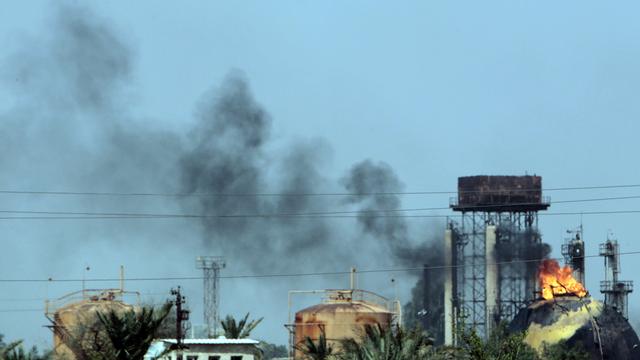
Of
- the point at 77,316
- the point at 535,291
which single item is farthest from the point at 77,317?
the point at 535,291

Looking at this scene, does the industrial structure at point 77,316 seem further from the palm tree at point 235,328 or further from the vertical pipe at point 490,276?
the vertical pipe at point 490,276

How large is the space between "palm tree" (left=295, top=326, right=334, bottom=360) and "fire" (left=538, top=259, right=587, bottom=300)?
52.2 meters

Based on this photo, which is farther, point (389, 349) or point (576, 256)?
point (576, 256)

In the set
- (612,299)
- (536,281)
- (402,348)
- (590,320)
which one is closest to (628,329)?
(590,320)

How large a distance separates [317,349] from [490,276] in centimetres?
8943

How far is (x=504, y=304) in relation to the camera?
19575cm

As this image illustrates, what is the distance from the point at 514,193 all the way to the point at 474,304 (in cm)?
1659

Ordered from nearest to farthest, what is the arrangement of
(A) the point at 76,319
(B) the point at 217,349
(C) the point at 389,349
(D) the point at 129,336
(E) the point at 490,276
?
(D) the point at 129,336 → (C) the point at 389,349 → (B) the point at 217,349 → (A) the point at 76,319 → (E) the point at 490,276

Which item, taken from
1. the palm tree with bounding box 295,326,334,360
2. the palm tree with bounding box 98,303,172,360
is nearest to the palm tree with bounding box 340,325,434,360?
the palm tree with bounding box 98,303,172,360

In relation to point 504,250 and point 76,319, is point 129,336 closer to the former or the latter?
point 76,319

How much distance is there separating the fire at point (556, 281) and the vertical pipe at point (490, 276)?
401 inches

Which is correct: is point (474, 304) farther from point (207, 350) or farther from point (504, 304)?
point (207, 350)

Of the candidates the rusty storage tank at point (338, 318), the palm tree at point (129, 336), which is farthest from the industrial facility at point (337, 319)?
the palm tree at point (129, 336)

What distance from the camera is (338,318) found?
11300 cm
